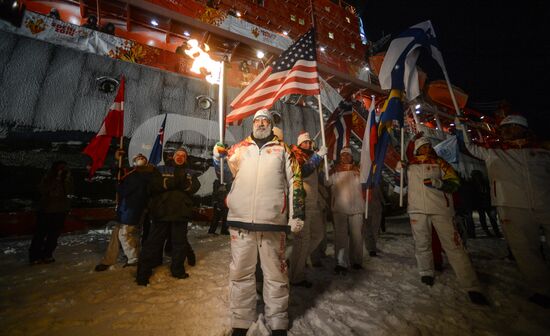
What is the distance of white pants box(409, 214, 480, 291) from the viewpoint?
3.15 m

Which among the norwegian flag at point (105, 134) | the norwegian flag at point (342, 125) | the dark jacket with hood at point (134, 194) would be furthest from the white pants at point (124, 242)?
the norwegian flag at point (342, 125)

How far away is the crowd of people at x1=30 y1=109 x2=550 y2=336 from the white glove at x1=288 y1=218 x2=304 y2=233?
0.5 inches

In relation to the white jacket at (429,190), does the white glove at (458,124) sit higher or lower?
higher

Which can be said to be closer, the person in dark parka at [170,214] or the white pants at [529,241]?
the white pants at [529,241]

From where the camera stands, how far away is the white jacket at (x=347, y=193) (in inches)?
173

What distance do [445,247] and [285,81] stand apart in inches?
140

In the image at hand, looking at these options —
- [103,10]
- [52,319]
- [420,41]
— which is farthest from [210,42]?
[52,319]

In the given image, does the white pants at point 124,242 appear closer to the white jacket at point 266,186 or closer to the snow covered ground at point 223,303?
the snow covered ground at point 223,303

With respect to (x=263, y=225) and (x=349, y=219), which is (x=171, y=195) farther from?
(x=349, y=219)

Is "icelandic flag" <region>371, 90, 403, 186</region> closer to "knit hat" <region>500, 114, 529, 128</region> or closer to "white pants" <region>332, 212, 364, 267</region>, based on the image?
"white pants" <region>332, 212, 364, 267</region>

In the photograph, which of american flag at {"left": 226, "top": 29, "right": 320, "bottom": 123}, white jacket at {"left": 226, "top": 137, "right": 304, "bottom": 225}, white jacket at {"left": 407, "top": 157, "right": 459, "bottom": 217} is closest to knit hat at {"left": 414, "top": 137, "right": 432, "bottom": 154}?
white jacket at {"left": 407, "top": 157, "right": 459, "bottom": 217}

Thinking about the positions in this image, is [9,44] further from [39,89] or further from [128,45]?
[128,45]

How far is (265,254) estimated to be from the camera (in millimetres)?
2395

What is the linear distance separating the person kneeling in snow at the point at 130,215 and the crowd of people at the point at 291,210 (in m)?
0.02
